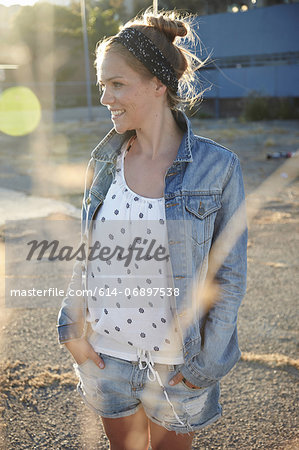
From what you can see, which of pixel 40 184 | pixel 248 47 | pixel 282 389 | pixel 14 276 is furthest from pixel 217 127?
pixel 282 389

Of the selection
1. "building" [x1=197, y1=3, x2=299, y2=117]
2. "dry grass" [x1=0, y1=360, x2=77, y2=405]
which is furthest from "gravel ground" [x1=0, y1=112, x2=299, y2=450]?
"building" [x1=197, y1=3, x2=299, y2=117]

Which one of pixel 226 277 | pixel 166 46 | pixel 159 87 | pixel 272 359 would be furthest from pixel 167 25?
pixel 272 359

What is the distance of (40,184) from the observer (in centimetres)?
976

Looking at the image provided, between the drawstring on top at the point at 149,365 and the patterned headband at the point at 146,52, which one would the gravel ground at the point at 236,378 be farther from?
the patterned headband at the point at 146,52

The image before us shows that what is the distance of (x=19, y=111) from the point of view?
2994 centimetres

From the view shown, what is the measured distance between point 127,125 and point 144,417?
117 centimetres

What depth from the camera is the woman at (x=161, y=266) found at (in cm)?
178

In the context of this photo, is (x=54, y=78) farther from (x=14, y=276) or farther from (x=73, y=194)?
(x=14, y=276)

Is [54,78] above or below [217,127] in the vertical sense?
above

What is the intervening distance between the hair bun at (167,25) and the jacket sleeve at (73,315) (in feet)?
3.28

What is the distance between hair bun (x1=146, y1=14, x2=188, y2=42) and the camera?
1828 millimetres

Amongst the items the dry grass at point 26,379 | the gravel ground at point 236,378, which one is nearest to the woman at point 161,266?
the gravel ground at point 236,378

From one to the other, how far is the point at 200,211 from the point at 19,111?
30.2 meters

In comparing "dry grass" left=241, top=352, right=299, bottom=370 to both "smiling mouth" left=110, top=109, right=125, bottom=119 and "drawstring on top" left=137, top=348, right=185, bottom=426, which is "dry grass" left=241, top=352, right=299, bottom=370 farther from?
"smiling mouth" left=110, top=109, right=125, bottom=119
